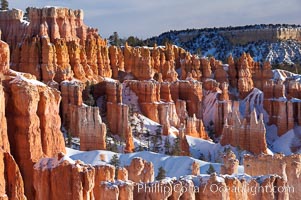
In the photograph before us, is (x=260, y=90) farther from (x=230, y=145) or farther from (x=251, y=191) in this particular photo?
(x=251, y=191)

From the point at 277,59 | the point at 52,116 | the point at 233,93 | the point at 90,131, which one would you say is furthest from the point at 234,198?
the point at 277,59

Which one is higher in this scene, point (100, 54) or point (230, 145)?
point (100, 54)

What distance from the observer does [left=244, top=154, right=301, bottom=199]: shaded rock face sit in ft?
119

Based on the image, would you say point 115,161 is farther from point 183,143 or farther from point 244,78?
point 244,78

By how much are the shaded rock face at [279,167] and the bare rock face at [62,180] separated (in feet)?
41.7

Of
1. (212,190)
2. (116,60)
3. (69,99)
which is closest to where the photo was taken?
(212,190)

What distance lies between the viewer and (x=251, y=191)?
29297mm

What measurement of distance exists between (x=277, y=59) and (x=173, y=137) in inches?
2599

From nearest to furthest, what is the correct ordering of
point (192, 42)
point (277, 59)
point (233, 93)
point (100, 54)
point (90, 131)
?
point (90, 131), point (100, 54), point (233, 93), point (277, 59), point (192, 42)

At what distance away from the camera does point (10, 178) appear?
26.5 metres

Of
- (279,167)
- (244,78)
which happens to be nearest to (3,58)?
(279,167)

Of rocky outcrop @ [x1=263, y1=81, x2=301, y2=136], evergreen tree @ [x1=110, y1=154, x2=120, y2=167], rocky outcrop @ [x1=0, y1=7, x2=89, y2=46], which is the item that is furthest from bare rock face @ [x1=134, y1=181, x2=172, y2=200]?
rocky outcrop @ [x1=263, y1=81, x2=301, y2=136]

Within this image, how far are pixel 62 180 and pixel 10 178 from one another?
207cm

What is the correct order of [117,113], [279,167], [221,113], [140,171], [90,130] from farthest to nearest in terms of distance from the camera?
[221,113], [117,113], [90,130], [279,167], [140,171]
